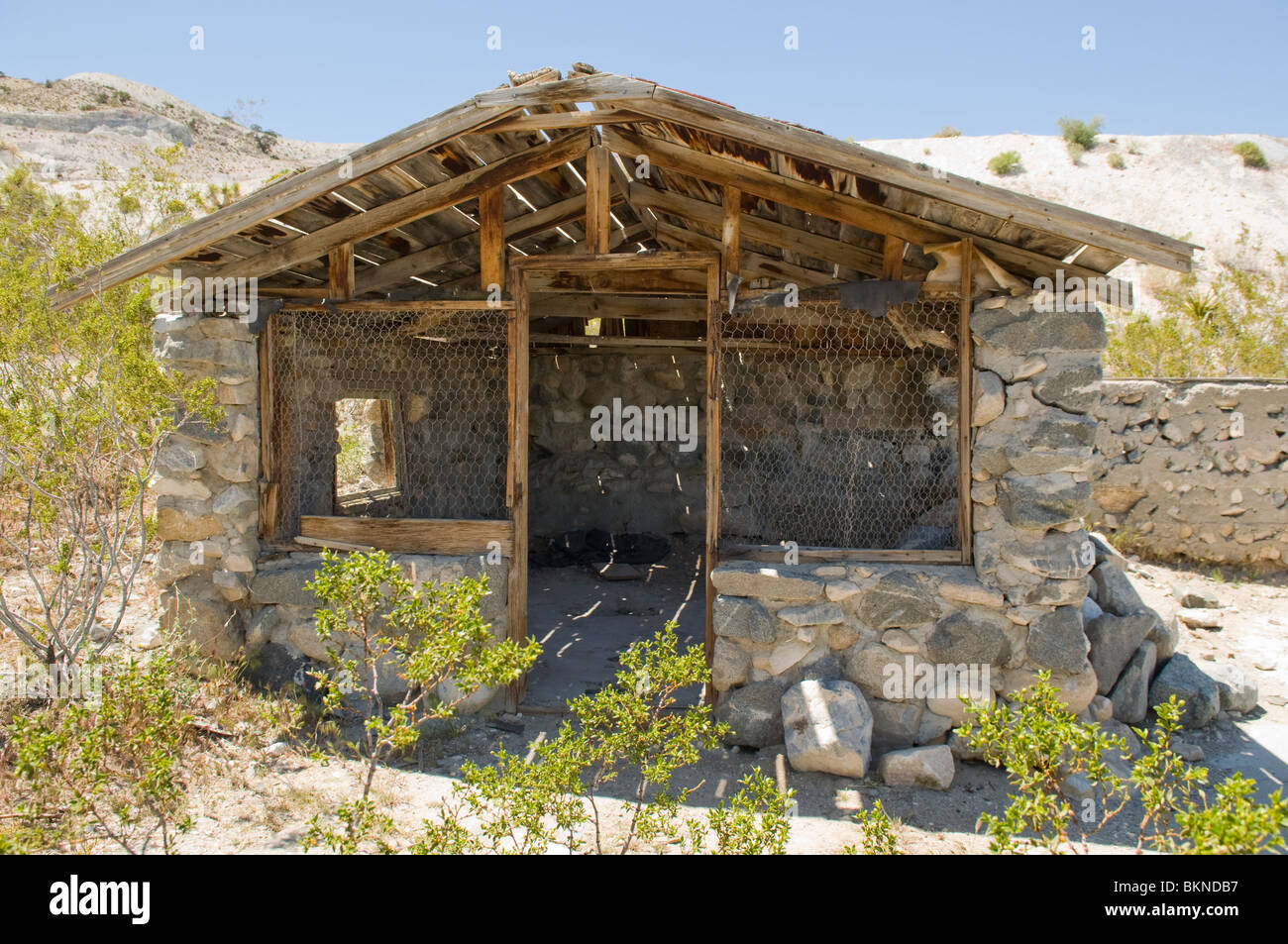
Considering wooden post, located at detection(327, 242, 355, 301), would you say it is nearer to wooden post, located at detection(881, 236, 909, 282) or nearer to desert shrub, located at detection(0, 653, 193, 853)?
desert shrub, located at detection(0, 653, 193, 853)

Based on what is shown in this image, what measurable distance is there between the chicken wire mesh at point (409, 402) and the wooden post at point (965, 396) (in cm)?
315

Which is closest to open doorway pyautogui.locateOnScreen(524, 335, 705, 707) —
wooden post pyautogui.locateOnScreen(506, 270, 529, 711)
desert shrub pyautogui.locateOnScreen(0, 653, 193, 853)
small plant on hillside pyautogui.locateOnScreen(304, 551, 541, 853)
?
wooden post pyautogui.locateOnScreen(506, 270, 529, 711)

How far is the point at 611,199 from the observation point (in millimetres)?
5520

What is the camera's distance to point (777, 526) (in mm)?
7809

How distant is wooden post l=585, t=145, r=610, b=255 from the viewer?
4.64 metres

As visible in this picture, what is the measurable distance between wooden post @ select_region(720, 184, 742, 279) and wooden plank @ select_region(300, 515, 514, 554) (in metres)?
2.03

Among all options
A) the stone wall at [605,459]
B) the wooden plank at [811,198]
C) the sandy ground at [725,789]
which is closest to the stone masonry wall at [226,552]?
the sandy ground at [725,789]

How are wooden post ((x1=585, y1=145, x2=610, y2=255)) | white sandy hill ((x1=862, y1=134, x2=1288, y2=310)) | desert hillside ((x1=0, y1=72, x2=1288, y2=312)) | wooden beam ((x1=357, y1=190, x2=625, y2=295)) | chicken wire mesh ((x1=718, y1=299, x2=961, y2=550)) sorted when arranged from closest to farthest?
1. wooden post ((x1=585, y1=145, x2=610, y2=255))
2. wooden beam ((x1=357, y1=190, x2=625, y2=295))
3. chicken wire mesh ((x1=718, y1=299, x2=961, y2=550))
4. desert hillside ((x1=0, y1=72, x2=1288, y2=312))
5. white sandy hill ((x1=862, y1=134, x2=1288, y2=310))

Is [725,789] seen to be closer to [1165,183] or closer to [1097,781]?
[1097,781]

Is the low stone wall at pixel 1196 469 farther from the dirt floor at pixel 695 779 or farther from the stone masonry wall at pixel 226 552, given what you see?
the stone masonry wall at pixel 226 552

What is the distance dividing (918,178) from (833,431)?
4.22 m

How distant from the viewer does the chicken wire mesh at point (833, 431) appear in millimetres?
6980

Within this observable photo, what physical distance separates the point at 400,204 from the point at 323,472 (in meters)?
2.61
